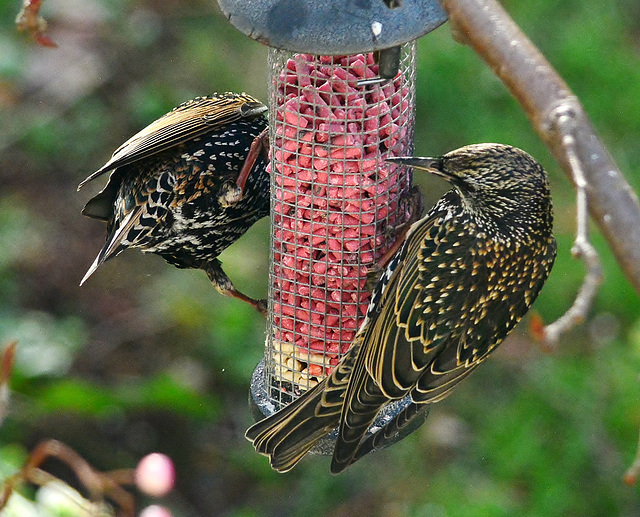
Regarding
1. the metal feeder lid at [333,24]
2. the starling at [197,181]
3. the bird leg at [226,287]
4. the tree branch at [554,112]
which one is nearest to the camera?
the tree branch at [554,112]

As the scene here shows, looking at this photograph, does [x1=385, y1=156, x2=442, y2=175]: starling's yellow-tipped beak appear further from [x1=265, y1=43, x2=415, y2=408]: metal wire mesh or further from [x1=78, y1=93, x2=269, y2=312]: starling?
[x1=78, y1=93, x2=269, y2=312]: starling

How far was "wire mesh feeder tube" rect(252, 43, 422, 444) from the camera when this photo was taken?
9.70 feet

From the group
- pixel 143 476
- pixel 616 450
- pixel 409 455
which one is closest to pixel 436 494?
pixel 409 455

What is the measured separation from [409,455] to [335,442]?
85.2 inches

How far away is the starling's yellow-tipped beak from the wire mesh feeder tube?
0.22m

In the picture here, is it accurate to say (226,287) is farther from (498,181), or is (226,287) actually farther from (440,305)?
(498,181)

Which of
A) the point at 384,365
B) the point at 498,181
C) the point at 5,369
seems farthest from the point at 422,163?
the point at 5,369

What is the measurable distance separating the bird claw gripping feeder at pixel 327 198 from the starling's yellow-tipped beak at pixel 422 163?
22cm

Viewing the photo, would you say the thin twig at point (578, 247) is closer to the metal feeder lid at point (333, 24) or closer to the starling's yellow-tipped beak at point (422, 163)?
the metal feeder lid at point (333, 24)

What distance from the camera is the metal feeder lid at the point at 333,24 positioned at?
2332 millimetres

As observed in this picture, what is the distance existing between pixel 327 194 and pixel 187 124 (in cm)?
54

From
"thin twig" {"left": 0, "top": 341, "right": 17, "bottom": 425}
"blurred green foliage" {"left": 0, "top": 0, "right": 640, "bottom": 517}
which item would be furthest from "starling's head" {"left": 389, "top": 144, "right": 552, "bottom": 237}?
"blurred green foliage" {"left": 0, "top": 0, "right": 640, "bottom": 517}

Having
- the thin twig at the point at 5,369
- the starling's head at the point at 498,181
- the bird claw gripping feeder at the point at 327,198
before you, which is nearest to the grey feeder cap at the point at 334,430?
the bird claw gripping feeder at the point at 327,198

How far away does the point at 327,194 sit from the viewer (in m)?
3.06
